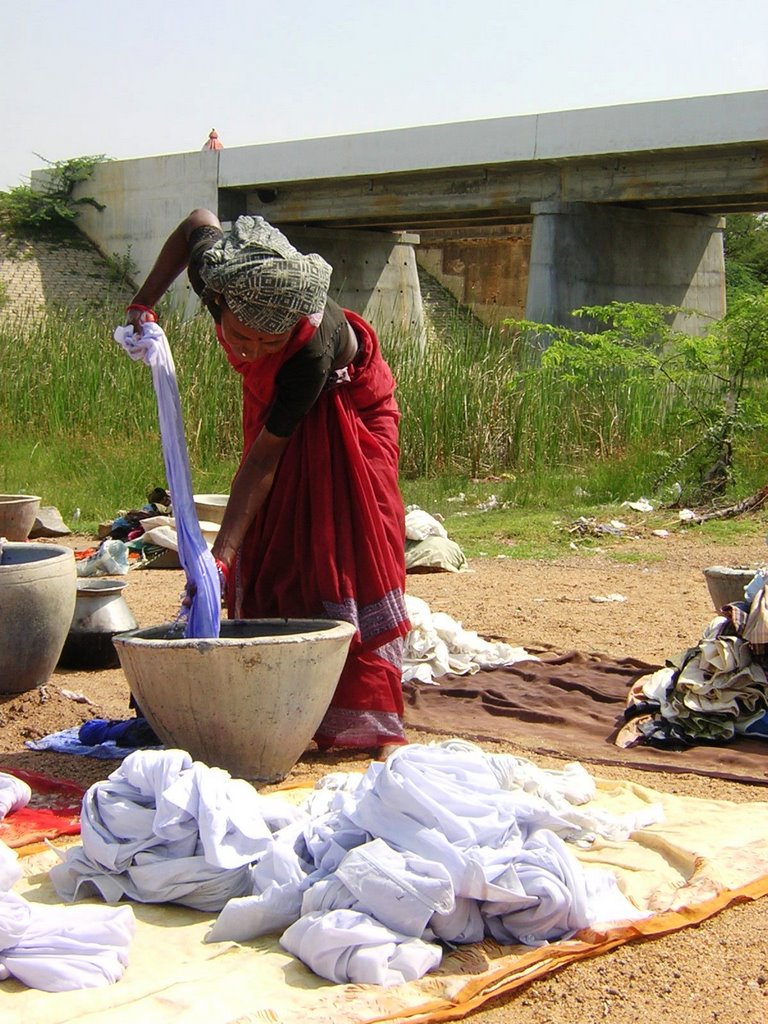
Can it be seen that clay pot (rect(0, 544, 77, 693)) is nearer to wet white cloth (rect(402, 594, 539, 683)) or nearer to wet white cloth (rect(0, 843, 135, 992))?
wet white cloth (rect(402, 594, 539, 683))

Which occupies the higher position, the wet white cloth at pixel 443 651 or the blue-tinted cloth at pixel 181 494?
the blue-tinted cloth at pixel 181 494

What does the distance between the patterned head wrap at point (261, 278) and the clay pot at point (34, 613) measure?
141 centimetres

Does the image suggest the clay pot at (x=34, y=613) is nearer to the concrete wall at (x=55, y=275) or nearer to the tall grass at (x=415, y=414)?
the tall grass at (x=415, y=414)

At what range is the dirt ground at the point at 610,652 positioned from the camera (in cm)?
241

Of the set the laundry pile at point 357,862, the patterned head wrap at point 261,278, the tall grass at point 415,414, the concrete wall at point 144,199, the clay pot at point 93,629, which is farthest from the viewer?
the concrete wall at point 144,199

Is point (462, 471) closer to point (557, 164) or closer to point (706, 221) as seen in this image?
point (557, 164)

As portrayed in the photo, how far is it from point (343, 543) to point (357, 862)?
147 centimetres

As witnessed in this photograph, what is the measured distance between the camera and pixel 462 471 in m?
11.3

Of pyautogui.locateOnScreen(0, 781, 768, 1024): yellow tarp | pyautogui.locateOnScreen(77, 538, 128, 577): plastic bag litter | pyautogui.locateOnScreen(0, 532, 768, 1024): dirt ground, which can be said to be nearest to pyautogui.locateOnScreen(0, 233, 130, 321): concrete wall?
pyautogui.locateOnScreen(0, 532, 768, 1024): dirt ground

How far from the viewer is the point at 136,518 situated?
342 inches

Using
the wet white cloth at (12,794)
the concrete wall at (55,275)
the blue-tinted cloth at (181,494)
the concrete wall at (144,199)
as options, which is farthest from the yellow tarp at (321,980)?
the concrete wall at (55,275)

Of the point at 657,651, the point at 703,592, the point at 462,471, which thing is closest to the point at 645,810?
the point at 657,651

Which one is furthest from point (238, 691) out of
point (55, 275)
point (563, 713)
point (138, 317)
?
point (55, 275)

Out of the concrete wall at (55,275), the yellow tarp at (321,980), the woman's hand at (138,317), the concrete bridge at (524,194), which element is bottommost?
the yellow tarp at (321,980)
